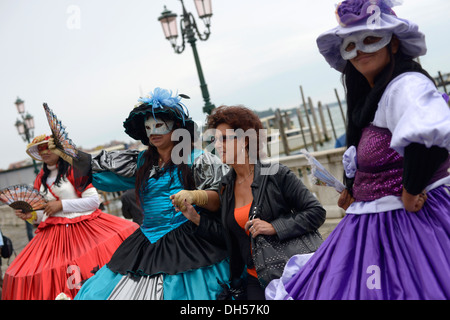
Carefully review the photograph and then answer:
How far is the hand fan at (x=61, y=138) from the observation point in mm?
2874

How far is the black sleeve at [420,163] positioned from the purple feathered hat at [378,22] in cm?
50

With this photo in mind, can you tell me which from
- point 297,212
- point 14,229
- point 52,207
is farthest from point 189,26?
point 14,229

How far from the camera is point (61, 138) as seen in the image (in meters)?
2.90

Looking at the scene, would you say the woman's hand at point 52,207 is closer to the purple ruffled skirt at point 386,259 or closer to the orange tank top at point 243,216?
the orange tank top at point 243,216

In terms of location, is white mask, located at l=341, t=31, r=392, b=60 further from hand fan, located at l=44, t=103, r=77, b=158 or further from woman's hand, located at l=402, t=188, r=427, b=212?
hand fan, located at l=44, t=103, r=77, b=158

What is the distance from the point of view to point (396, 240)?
5.03ft

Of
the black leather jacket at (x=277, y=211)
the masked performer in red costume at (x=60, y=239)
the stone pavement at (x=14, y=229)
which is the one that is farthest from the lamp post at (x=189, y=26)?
the stone pavement at (x=14, y=229)

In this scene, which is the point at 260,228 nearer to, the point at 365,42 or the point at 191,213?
the point at 191,213

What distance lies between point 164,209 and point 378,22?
5.82ft

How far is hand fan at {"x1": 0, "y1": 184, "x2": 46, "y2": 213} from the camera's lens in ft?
13.4
